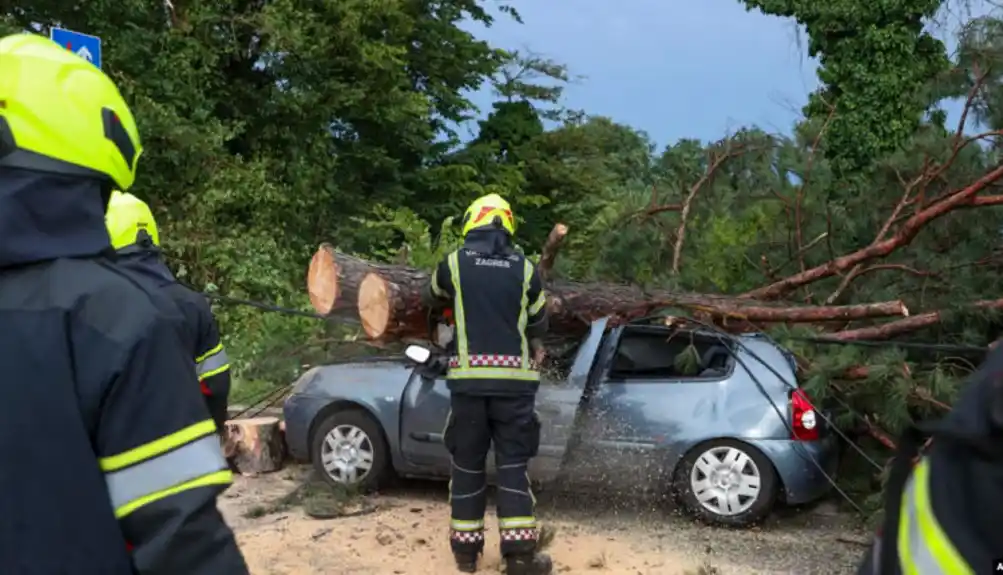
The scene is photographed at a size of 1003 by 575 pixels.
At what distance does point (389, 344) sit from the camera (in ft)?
22.1

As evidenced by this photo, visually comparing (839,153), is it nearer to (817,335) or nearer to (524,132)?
(524,132)

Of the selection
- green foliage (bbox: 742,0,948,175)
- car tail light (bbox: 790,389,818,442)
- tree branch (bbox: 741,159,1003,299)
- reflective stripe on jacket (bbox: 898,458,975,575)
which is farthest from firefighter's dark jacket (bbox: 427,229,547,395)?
green foliage (bbox: 742,0,948,175)

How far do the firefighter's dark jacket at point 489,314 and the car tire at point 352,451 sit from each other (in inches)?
63.9

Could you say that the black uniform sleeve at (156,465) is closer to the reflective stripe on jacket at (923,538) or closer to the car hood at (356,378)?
the reflective stripe on jacket at (923,538)

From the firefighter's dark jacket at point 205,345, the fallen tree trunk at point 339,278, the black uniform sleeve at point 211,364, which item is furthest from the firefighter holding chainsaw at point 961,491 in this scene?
the fallen tree trunk at point 339,278

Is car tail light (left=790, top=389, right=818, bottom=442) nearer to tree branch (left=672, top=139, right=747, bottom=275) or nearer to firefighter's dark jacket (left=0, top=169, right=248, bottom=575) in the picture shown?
tree branch (left=672, top=139, right=747, bottom=275)

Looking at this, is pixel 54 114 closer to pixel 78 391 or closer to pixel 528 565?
pixel 78 391

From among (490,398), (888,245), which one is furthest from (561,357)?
(888,245)

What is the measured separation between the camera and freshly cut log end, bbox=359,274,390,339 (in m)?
6.09

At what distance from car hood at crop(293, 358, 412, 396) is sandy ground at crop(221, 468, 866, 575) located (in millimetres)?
770

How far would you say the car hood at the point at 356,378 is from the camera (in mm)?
6594

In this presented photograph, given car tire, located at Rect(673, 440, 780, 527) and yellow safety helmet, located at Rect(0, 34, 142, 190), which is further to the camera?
car tire, located at Rect(673, 440, 780, 527)

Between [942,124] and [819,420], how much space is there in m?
3.20

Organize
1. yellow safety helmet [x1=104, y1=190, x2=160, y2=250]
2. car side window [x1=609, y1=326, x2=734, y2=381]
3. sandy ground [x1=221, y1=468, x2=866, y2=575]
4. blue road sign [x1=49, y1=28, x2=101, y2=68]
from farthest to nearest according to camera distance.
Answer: car side window [x1=609, y1=326, x2=734, y2=381] < blue road sign [x1=49, y1=28, x2=101, y2=68] < sandy ground [x1=221, y1=468, x2=866, y2=575] < yellow safety helmet [x1=104, y1=190, x2=160, y2=250]
